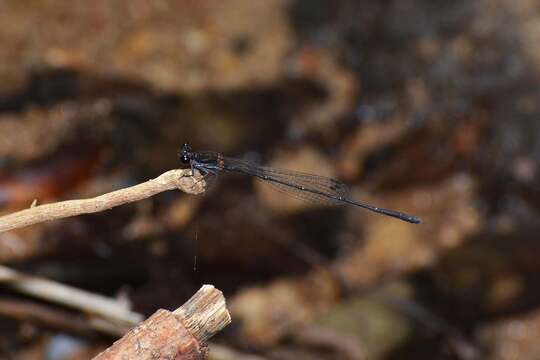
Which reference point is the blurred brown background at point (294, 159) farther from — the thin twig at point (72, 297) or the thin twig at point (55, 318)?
the thin twig at point (72, 297)

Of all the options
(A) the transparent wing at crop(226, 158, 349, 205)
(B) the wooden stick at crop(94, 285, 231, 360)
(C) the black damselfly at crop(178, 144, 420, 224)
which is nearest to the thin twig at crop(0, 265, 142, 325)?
(B) the wooden stick at crop(94, 285, 231, 360)

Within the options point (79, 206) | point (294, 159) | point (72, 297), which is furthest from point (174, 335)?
point (294, 159)

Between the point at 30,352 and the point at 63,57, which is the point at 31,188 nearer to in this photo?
the point at 30,352

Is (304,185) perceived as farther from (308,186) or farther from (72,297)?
(72,297)

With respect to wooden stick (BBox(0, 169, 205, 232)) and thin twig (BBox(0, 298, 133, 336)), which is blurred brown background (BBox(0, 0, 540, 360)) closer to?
thin twig (BBox(0, 298, 133, 336))

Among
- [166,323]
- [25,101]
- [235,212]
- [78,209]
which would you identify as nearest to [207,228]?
[235,212]

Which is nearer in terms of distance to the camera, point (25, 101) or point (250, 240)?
point (250, 240)
